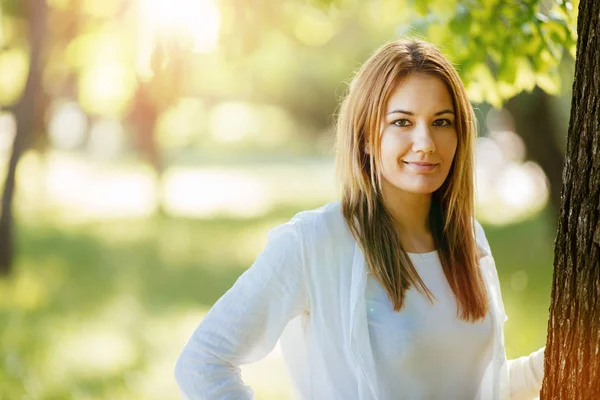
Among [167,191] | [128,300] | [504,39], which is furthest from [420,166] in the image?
[167,191]

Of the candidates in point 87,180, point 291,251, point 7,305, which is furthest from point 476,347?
point 87,180

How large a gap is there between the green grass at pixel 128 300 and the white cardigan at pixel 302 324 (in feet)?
13.2

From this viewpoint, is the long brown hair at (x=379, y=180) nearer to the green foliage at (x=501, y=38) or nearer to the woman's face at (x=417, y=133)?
the woman's face at (x=417, y=133)

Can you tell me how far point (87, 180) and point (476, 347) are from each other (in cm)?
2465

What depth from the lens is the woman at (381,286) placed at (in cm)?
222

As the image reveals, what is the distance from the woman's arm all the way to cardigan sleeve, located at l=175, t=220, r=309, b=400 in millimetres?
773

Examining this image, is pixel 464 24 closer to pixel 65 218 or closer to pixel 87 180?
pixel 65 218

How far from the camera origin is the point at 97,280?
10.6m

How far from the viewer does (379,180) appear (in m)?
2.41

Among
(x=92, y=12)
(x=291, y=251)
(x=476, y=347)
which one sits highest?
(x=92, y=12)

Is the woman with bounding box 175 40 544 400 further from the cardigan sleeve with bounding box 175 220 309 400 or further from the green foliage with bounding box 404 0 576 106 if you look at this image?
the green foliage with bounding box 404 0 576 106

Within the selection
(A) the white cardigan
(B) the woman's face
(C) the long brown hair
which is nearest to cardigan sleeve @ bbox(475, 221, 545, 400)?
(A) the white cardigan

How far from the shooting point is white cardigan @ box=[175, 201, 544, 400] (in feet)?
7.21

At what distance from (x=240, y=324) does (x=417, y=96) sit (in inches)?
31.3
